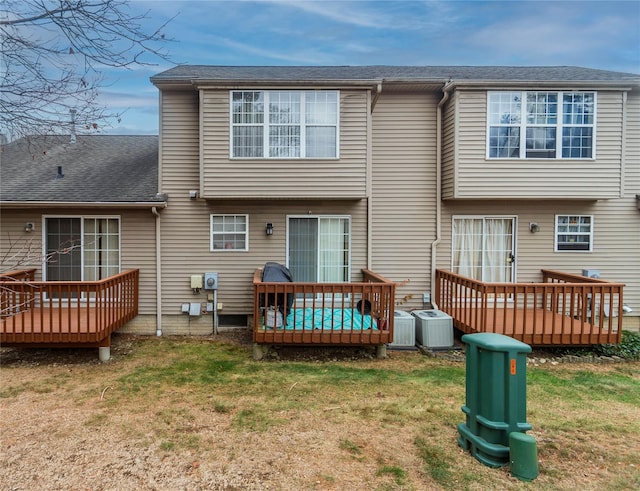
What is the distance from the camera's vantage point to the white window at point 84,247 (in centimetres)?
757

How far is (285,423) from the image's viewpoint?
13.1ft

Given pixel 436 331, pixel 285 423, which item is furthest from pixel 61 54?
pixel 436 331

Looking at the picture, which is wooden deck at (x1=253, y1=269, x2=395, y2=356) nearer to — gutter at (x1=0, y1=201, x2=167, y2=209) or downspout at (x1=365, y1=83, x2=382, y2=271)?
downspout at (x1=365, y1=83, x2=382, y2=271)

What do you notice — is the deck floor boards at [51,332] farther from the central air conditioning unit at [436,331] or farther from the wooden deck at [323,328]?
the central air conditioning unit at [436,331]

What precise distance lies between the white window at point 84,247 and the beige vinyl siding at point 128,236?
129mm

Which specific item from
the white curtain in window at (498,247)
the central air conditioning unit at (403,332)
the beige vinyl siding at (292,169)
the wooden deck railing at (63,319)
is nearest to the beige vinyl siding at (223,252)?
the beige vinyl siding at (292,169)

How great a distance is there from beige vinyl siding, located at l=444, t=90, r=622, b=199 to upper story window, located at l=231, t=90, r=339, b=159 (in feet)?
8.58

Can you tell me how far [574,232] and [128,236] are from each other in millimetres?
9703

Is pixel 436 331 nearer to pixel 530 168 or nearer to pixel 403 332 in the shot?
pixel 403 332

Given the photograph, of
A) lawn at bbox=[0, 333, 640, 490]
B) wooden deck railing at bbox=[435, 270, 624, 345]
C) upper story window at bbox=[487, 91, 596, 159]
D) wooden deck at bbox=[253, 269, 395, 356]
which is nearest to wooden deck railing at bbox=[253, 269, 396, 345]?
wooden deck at bbox=[253, 269, 395, 356]

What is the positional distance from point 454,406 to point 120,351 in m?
5.75

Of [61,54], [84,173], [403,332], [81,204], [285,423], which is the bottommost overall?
[285,423]

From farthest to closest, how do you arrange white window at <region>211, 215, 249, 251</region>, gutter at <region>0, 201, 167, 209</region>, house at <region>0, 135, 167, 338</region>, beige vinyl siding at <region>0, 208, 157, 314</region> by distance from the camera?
white window at <region>211, 215, 249, 251</region>, beige vinyl siding at <region>0, 208, 157, 314</region>, house at <region>0, 135, 167, 338</region>, gutter at <region>0, 201, 167, 209</region>

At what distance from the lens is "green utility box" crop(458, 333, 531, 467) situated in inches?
127
